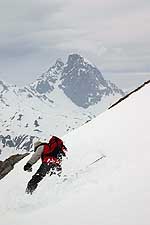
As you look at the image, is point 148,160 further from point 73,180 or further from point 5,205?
point 5,205

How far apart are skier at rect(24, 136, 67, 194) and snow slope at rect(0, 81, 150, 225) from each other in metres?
0.28

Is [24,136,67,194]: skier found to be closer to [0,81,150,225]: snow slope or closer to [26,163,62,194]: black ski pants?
[26,163,62,194]: black ski pants

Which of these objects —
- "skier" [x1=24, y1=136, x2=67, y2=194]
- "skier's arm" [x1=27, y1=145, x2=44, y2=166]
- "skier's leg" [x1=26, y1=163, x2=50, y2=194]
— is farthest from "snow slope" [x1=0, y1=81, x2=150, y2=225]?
"skier's arm" [x1=27, y1=145, x2=44, y2=166]

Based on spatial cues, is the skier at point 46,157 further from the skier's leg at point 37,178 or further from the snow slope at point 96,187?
the snow slope at point 96,187

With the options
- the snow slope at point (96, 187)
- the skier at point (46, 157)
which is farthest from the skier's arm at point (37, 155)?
the snow slope at point (96, 187)

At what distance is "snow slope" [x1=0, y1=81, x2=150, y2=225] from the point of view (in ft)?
36.1

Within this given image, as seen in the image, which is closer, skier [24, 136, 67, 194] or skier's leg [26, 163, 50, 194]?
skier [24, 136, 67, 194]

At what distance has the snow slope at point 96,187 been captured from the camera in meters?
11.0

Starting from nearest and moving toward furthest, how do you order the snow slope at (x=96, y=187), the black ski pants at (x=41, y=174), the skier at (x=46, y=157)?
1. the snow slope at (x=96, y=187)
2. the skier at (x=46, y=157)
3. the black ski pants at (x=41, y=174)

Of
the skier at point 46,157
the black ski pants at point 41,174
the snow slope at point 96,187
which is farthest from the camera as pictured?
the black ski pants at point 41,174

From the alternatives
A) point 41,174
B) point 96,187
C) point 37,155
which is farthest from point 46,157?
point 96,187

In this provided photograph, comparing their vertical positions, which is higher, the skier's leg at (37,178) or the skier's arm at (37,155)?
the skier's arm at (37,155)

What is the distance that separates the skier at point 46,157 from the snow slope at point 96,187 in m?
0.28

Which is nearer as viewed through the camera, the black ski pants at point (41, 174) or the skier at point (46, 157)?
the skier at point (46, 157)
